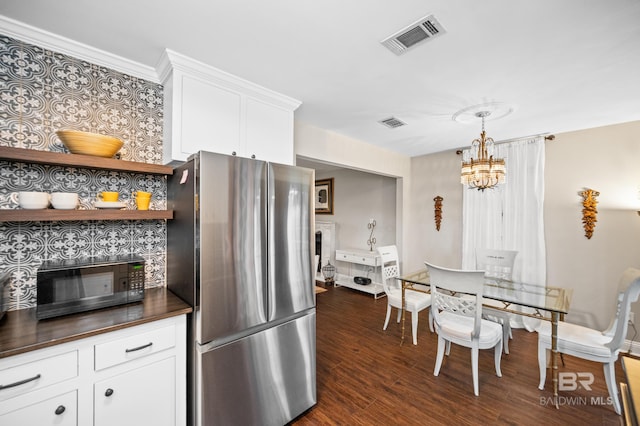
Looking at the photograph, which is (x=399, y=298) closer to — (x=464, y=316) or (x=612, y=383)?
(x=464, y=316)

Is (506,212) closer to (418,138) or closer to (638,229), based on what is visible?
(638,229)

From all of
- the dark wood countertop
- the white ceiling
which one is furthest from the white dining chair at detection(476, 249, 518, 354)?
the dark wood countertop

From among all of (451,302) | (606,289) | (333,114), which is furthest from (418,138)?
(606,289)

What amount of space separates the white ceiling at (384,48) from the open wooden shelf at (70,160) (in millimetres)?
767

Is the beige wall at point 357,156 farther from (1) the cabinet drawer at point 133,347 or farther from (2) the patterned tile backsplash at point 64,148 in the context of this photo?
(1) the cabinet drawer at point 133,347

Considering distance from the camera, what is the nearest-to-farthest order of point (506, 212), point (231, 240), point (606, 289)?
point (231, 240) → point (606, 289) → point (506, 212)

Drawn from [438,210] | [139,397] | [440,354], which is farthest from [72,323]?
[438,210]

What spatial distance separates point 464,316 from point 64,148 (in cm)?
342

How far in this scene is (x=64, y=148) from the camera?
5.49 ft

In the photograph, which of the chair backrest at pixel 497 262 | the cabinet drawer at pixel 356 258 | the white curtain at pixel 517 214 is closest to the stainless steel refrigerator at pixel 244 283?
the chair backrest at pixel 497 262

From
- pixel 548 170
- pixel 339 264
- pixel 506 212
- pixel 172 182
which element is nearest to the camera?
pixel 172 182

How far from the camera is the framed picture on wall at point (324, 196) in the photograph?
20.4 feet

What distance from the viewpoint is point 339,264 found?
579 cm

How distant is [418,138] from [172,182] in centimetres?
315
